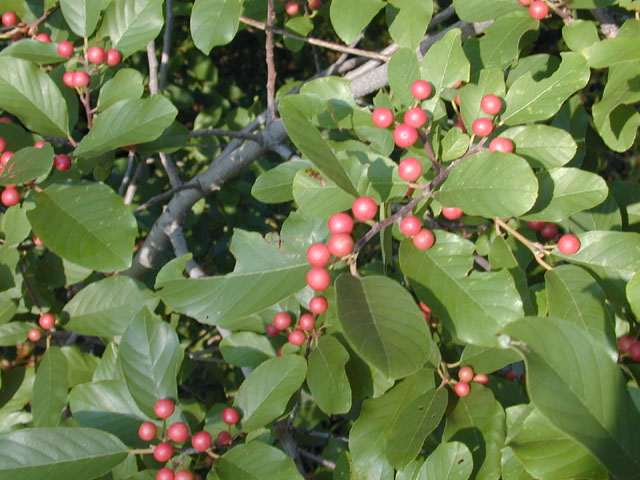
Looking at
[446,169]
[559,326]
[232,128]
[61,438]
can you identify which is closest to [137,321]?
[61,438]

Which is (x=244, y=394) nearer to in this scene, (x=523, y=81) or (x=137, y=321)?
(x=137, y=321)

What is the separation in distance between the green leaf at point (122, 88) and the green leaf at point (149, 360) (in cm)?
63

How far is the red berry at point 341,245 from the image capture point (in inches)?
44.7

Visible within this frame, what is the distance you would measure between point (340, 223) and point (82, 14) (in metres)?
1.05

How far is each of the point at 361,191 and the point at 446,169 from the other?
0.19m

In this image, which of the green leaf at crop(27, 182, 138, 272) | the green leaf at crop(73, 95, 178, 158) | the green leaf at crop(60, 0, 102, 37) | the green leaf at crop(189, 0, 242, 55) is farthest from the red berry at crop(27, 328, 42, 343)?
the green leaf at crop(189, 0, 242, 55)

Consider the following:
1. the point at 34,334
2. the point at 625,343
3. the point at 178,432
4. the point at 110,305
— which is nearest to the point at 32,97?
the point at 110,305

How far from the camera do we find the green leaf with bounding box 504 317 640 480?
0.78 metres

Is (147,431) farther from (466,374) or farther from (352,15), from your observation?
(352,15)

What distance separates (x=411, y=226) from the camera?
1155mm

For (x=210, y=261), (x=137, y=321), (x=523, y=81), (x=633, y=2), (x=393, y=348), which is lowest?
(x=210, y=261)

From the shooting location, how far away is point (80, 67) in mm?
1950

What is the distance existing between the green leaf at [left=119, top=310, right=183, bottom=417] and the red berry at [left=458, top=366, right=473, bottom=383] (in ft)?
2.44

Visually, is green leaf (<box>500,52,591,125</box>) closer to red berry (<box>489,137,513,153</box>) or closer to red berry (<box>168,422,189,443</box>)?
red berry (<box>489,137,513,153</box>)
